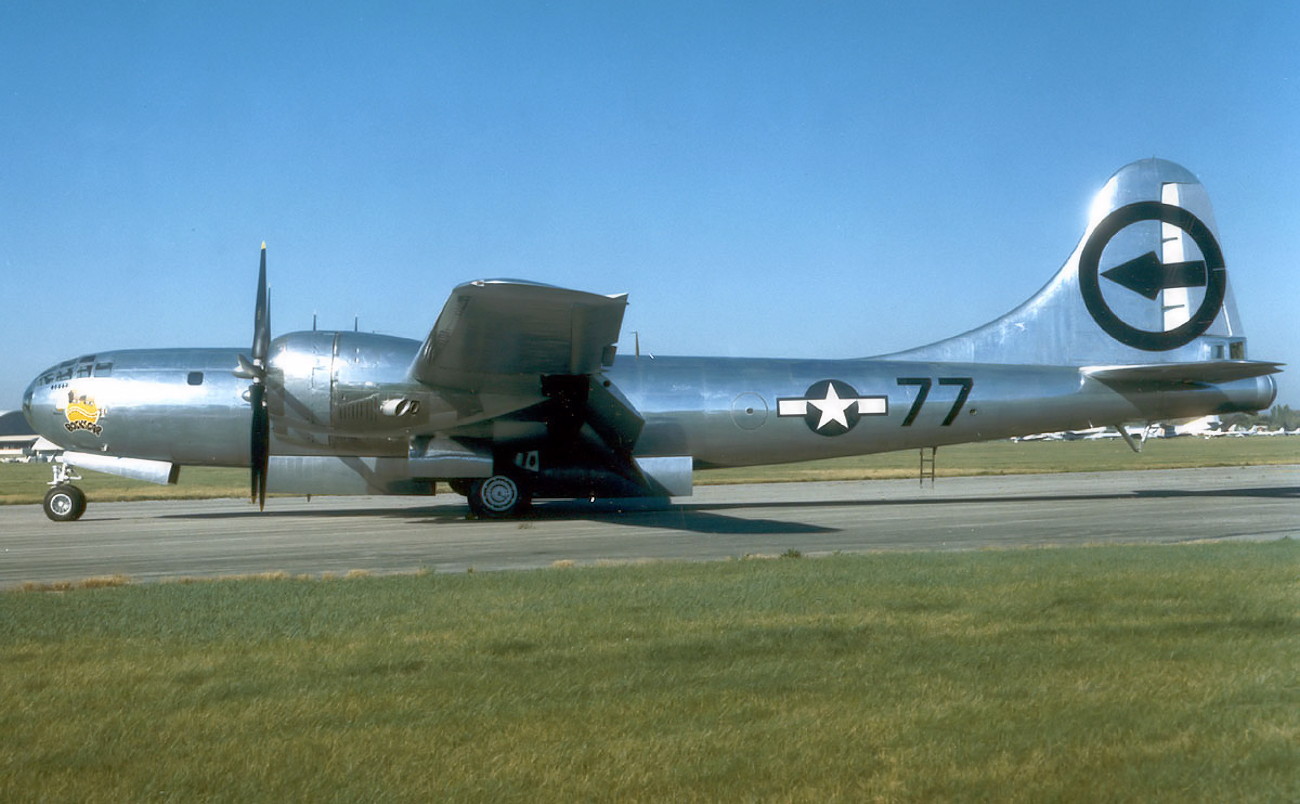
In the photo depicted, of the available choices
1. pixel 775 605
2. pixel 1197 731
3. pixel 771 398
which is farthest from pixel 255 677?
pixel 771 398

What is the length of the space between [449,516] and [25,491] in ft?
64.8

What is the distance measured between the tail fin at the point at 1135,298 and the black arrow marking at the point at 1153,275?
2cm

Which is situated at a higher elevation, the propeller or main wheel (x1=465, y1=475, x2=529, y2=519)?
the propeller

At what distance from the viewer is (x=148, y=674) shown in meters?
5.73

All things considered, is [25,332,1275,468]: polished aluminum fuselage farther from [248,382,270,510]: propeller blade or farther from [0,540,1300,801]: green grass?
[0,540,1300,801]: green grass

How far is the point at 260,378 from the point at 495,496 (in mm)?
4314

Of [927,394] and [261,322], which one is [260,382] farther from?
[927,394]

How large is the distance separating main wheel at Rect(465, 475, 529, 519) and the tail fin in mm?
8018

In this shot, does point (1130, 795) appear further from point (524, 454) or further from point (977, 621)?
point (524, 454)

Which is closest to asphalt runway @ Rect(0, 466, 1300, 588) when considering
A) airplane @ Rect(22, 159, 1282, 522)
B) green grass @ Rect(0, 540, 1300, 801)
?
airplane @ Rect(22, 159, 1282, 522)

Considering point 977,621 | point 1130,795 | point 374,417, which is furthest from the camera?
point 374,417

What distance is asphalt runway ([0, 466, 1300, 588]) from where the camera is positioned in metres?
12.1

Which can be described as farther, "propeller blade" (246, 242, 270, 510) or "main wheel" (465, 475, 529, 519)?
"main wheel" (465, 475, 529, 519)

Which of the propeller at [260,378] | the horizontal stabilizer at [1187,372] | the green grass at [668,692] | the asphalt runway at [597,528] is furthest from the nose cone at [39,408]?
the horizontal stabilizer at [1187,372]
